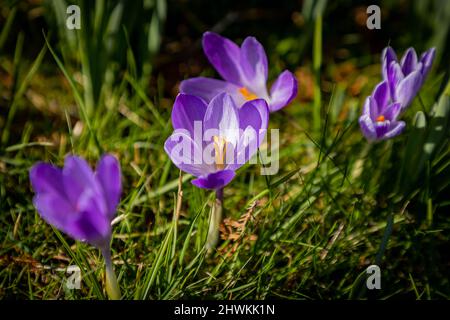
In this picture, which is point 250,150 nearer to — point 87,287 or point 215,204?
point 215,204

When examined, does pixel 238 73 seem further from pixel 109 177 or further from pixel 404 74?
pixel 109 177

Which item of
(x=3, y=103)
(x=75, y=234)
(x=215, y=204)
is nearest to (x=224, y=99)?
(x=215, y=204)

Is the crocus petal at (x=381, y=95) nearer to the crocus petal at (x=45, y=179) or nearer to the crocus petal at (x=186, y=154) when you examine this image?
the crocus petal at (x=186, y=154)

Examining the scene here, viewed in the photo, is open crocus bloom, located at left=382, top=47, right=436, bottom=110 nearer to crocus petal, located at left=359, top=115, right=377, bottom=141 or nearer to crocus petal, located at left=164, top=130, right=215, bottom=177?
crocus petal, located at left=359, top=115, right=377, bottom=141

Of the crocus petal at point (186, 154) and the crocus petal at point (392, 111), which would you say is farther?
the crocus petal at point (392, 111)

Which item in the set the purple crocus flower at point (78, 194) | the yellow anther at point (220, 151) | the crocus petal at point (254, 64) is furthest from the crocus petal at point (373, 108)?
the purple crocus flower at point (78, 194)

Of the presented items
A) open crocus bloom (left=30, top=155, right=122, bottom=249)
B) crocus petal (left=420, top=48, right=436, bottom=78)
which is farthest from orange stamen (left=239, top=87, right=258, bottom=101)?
open crocus bloom (left=30, top=155, right=122, bottom=249)
